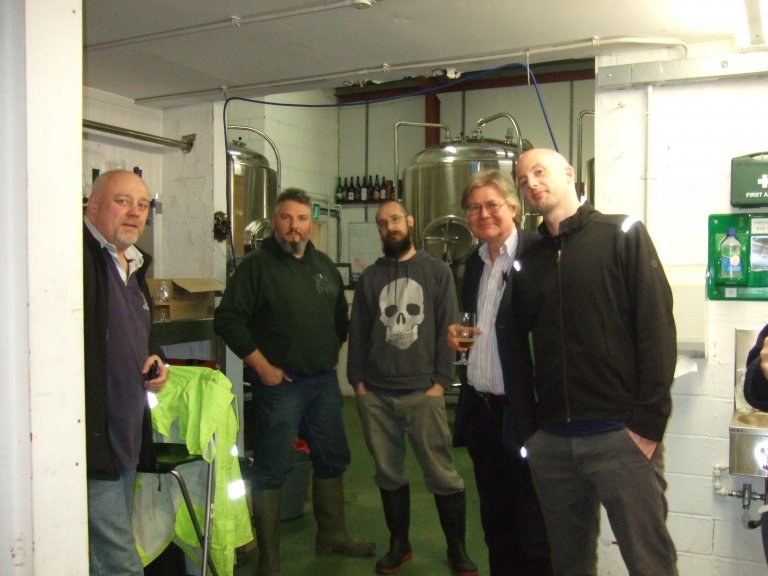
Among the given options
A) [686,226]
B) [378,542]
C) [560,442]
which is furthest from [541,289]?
[378,542]

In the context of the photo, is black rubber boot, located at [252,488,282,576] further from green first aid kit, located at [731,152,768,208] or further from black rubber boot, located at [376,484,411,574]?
green first aid kit, located at [731,152,768,208]

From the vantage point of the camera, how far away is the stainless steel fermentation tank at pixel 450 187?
421 centimetres

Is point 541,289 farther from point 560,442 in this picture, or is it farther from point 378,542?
point 378,542

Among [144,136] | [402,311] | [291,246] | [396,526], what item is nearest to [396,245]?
[402,311]

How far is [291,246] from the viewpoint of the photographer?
116 inches

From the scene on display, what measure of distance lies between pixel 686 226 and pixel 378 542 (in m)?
1.98

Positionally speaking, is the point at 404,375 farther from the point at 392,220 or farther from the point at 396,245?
the point at 392,220

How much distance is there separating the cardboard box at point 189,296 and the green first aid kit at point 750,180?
2.32 metres

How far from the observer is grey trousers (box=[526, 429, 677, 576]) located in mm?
1792

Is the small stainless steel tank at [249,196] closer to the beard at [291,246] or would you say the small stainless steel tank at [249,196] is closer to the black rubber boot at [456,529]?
the beard at [291,246]

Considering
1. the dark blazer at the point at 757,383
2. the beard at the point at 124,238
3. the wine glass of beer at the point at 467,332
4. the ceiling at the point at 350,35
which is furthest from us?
the ceiling at the point at 350,35

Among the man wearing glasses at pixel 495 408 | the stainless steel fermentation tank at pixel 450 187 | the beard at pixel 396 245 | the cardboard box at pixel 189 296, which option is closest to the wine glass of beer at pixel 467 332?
the man wearing glasses at pixel 495 408

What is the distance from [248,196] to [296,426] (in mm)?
1834

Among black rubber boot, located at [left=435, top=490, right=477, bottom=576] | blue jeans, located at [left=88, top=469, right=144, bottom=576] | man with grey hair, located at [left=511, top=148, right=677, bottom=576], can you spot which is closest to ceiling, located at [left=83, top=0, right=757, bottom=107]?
man with grey hair, located at [left=511, top=148, right=677, bottom=576]
